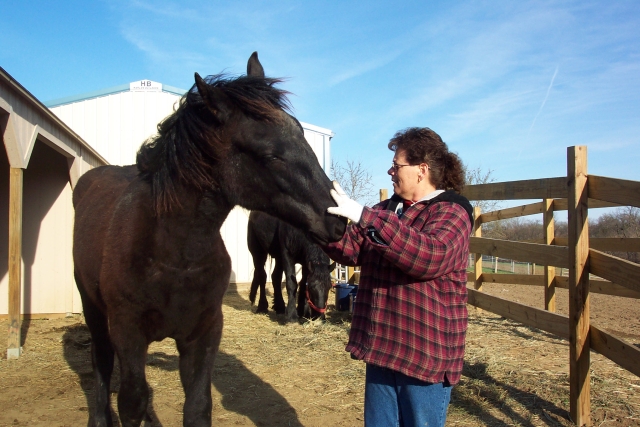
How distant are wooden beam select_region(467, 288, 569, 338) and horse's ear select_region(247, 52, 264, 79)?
3.22 metres

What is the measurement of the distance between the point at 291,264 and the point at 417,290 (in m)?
6.67

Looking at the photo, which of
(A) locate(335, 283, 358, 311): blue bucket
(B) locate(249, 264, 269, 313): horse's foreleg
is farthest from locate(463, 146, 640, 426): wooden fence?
(B) locate(249, 264, 269, 313): horse's foreleg

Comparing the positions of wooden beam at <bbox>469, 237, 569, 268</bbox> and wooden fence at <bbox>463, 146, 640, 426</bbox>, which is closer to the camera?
wooden fence at <bbox>463, 146, 640, 426</bbox>

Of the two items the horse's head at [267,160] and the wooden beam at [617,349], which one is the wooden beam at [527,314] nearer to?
the wooden beam at [617,349]

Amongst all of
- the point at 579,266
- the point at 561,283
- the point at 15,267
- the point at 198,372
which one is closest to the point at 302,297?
the point at 561,283

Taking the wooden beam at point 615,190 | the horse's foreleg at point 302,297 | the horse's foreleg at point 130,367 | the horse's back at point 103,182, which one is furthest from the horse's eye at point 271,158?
the horse's foreleg at point 302,297

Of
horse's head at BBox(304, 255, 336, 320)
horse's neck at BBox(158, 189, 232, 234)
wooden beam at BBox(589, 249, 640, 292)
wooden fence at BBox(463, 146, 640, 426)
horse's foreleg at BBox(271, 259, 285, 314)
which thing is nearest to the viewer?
horse's neck at BBox(158, 189, 232, 234)

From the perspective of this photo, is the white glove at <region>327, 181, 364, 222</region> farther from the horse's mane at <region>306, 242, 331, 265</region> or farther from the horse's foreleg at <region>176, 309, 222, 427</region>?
the horse's mane at <region>306, 242, 331, 265</region>

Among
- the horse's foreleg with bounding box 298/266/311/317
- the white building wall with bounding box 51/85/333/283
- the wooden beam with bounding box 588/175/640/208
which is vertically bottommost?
the horse's foreleg with bounding box 298/266/311/317

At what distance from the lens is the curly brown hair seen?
229 centimetres

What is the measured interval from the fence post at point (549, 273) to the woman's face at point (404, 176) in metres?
5.08

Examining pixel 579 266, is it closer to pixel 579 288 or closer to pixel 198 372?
pixel 579 288

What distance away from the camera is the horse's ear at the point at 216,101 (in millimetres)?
2200

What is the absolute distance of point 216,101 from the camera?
7.41ft
